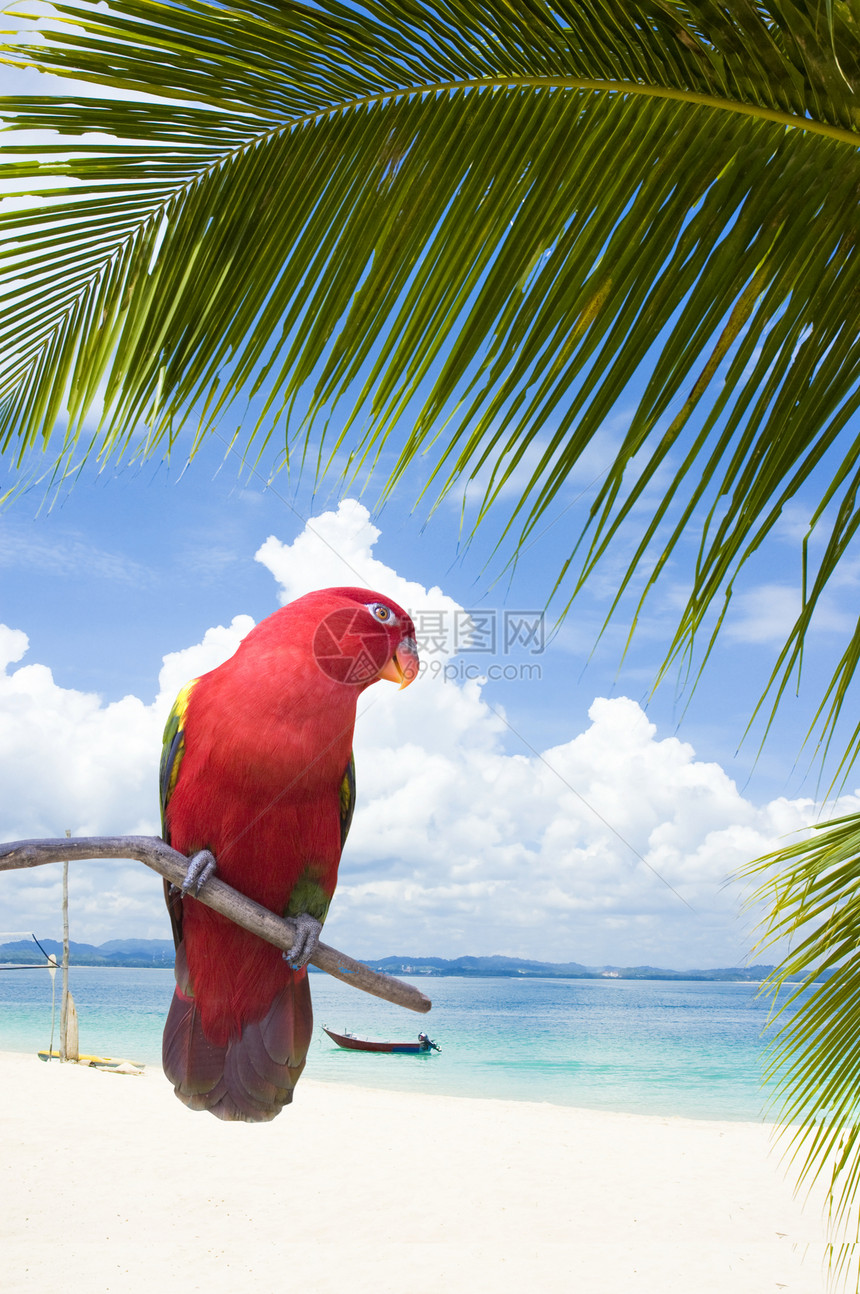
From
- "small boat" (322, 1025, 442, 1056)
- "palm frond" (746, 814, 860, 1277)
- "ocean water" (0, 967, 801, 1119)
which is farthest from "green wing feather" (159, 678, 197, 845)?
"small boat" (322, 1025, 442, 1056)

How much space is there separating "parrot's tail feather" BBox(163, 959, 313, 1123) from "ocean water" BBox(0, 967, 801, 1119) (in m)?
3.40

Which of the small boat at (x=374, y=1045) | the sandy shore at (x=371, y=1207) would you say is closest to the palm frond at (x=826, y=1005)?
the sandy shore at (x=371, y=1207)

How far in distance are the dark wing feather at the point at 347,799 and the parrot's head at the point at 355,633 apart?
291 mm

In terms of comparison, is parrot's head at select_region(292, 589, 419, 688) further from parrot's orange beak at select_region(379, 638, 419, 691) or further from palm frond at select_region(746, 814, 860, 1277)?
palm frond at select_region(746, 814, 860, 1277)

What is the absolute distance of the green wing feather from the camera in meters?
1.76

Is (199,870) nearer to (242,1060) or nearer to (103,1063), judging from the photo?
(242,1060)

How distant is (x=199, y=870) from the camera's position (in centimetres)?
157

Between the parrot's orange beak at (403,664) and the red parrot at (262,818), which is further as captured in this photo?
the parrot's orange beak at (403,664)

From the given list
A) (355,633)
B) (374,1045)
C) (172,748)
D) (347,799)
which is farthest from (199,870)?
(374,1045)

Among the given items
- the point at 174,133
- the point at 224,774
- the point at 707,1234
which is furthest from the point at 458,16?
the point at 707,1234

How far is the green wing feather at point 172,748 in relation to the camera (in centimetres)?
176

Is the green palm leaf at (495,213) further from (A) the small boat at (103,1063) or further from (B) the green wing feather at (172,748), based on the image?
(A) the small boat at (103,1063)

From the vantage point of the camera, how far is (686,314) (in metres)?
0.80

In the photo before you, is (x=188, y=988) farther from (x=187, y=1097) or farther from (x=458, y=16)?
(x=458, y=16)
